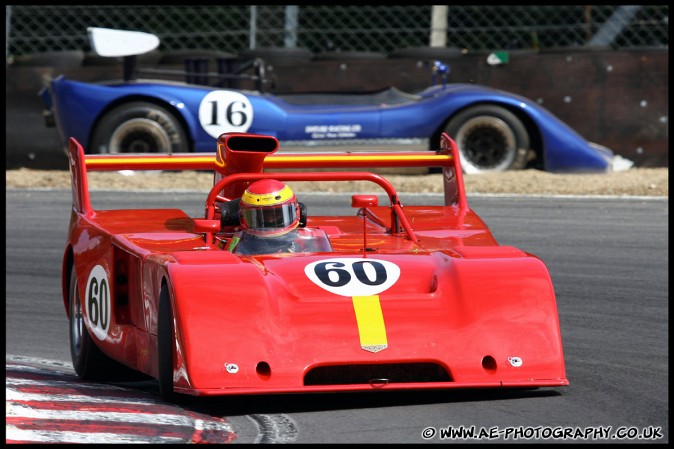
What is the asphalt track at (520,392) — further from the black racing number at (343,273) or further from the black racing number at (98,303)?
the black racing number at (343,273)

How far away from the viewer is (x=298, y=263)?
5.06 metres

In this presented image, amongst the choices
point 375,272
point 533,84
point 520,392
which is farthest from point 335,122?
point 520,392

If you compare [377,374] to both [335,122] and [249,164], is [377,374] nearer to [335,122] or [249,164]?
[249,164]

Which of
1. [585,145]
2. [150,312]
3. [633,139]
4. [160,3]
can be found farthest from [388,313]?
[160,3]

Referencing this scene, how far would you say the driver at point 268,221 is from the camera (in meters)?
5.50

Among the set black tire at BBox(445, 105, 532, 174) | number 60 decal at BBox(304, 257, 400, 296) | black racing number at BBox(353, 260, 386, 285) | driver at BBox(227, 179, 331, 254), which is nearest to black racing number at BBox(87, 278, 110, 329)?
driver at BBox(227, 179, 331, 254)

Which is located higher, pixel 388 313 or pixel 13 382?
pixel 388 313

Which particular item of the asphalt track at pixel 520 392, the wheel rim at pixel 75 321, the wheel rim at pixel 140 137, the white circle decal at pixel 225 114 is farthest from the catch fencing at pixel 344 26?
the wheel rim at pixel 75 321

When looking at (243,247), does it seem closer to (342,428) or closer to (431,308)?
(431,308)

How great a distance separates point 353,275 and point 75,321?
186cm

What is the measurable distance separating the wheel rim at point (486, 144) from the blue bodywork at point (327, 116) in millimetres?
185

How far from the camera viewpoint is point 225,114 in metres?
11.7

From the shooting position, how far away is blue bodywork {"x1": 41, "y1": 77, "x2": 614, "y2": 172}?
1167 cm

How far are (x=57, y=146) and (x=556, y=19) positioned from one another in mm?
5613
